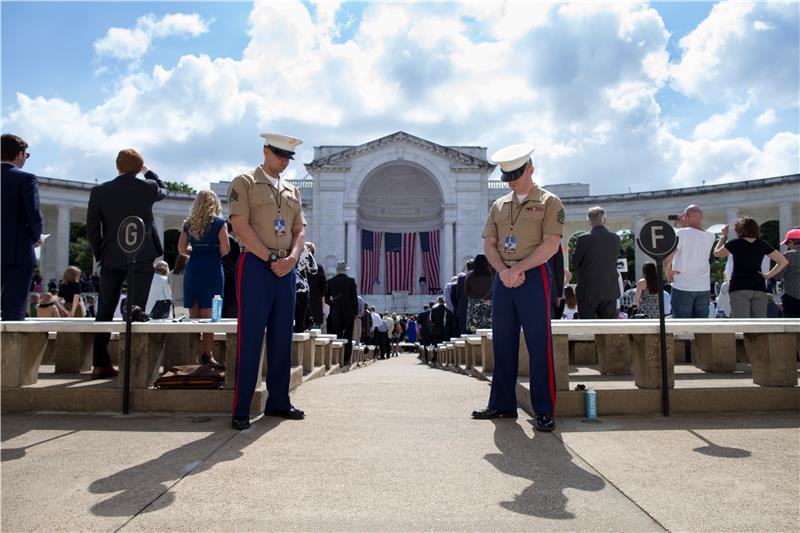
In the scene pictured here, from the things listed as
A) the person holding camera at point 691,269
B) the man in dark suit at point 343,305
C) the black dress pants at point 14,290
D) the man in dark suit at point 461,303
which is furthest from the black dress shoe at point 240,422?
the man in dark suit at point 461,303

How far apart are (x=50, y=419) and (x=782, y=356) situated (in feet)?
18.4

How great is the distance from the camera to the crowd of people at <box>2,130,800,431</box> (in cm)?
431

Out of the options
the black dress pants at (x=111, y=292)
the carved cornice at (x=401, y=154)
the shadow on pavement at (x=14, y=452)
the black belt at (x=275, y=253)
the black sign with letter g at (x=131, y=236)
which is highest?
the carved cornice at (x=401, y=154)

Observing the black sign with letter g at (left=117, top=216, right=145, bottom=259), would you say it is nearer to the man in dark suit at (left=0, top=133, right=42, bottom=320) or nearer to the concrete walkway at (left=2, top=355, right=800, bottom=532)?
the man in dark suit at (left=0, top=133, right=42, bottom=320)

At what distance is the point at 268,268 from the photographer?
14.4 ft

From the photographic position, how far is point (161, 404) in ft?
15.1

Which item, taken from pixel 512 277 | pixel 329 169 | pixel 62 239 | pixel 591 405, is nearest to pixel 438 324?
pixel 591 405

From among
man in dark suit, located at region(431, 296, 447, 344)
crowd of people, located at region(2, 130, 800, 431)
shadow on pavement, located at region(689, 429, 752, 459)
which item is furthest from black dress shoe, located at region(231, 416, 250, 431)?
man in dark suit, located at region(431, 296, 447, 344)

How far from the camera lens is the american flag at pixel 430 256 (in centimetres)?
4062

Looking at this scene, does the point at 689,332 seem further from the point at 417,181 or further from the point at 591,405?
the point at 417,181

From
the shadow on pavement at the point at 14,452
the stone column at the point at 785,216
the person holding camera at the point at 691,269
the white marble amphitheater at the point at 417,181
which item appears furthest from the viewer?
the white marble amphitheater at the point at 417,181

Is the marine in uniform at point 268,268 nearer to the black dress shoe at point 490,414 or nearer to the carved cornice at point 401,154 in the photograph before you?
the black dress shoe at point 490,414

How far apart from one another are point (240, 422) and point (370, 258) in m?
36.9

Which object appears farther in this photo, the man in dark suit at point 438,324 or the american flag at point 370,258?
the american flag at point 370,258
